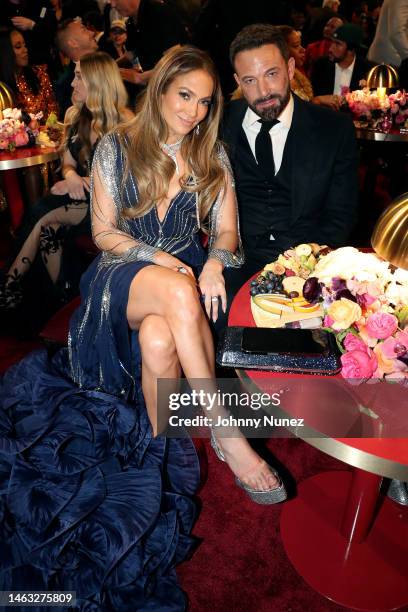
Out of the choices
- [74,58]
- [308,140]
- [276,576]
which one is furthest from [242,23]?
[276,576]

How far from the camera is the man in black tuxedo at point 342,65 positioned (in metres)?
4.96

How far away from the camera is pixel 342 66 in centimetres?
514

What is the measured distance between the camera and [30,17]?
592cm

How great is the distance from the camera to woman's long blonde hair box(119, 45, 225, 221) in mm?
2117

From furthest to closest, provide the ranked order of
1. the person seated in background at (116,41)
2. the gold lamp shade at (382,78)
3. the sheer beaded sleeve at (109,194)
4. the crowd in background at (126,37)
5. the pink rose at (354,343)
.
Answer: the person seated in background at (116,41)
the gold lamp shade at (382,78)
the crowd in background at (126,37)
the sheer beaded sleeve at (109,194)
the pink rose at (354,343)

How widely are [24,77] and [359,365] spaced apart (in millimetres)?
4386

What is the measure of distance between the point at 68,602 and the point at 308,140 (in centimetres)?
211

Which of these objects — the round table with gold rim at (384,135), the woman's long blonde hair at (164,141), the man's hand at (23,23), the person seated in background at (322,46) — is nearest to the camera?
the woman's long blonde hair at (164,141)

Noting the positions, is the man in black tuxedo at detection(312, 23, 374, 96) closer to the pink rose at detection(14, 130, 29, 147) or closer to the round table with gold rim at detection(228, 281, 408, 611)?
the pink rose at detection(14, 130, 29, 147)

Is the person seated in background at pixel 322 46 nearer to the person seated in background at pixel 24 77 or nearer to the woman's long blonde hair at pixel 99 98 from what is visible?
the person seated in background at pixel 24 77

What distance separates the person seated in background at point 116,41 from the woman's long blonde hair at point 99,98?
2565mm

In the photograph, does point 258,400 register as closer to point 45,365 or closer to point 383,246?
point 383,246

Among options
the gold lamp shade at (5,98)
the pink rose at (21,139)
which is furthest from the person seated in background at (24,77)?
the pink rose at (21,139)

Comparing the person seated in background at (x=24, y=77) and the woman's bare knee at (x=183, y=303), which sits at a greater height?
the person seated in background at (x=24, y=77)
